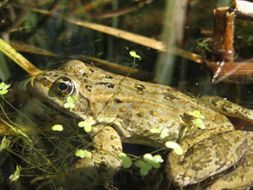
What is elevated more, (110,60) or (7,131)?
(110,60)

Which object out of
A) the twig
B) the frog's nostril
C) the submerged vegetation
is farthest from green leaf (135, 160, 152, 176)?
the twig

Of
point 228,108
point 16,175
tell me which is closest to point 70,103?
point 16,175

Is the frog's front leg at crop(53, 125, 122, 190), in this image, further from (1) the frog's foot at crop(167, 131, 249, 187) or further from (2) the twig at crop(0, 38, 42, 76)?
(2) the twig at crop(0, 38, 42, 76)

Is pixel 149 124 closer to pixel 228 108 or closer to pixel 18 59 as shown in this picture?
pixel 228 108

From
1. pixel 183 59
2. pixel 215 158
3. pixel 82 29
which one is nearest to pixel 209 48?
pixel 183 59

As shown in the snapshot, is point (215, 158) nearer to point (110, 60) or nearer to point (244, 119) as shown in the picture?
point (244, 119)

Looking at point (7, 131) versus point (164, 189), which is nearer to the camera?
point (164, 189)
